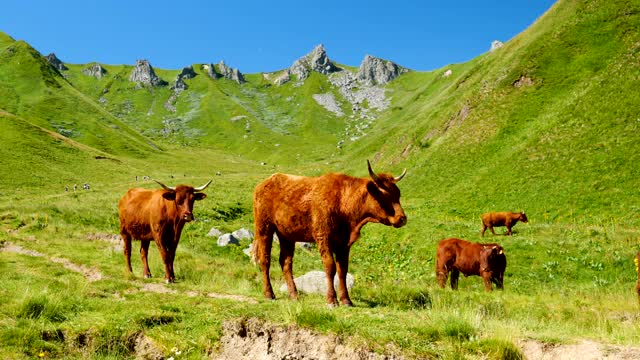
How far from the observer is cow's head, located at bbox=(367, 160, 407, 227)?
9.35 meters

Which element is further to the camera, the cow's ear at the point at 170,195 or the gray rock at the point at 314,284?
the cow's ear at the point at 170,195

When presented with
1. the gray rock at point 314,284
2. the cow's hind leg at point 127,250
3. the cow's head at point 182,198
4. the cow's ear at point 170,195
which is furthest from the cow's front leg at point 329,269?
the cow's hind leg at point 127,250

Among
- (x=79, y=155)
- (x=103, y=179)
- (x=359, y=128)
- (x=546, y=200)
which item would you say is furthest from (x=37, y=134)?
(x=359, y=128)

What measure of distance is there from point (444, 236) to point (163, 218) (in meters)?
17.5

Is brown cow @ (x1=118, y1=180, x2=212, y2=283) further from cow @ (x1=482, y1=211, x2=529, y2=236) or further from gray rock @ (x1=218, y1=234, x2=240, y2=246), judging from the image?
cow @ (x1=482, y1=211, x2=529, y2=236)

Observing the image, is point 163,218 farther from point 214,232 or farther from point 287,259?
point 214,232

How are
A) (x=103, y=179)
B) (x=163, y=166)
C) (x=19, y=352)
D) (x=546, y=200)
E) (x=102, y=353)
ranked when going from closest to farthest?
(x=19, y=352) < (x=102, y=353) < (x=546, y=200) < (x=103, y=179) < (x=163, y=166)

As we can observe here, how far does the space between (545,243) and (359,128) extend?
16854 centimetres

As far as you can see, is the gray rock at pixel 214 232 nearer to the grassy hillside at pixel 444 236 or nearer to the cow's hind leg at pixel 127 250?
the grassy hillside at pixel 444 236

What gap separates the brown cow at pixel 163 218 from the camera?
47.4 feet

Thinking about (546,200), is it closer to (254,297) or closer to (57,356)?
(254,297)

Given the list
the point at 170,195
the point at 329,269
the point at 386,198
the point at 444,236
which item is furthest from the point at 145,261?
the point at 444,236

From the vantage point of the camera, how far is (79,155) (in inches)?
3292

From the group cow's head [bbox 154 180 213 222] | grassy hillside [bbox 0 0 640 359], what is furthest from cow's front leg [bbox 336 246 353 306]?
cow's head [bbox 154 180 213 222]
